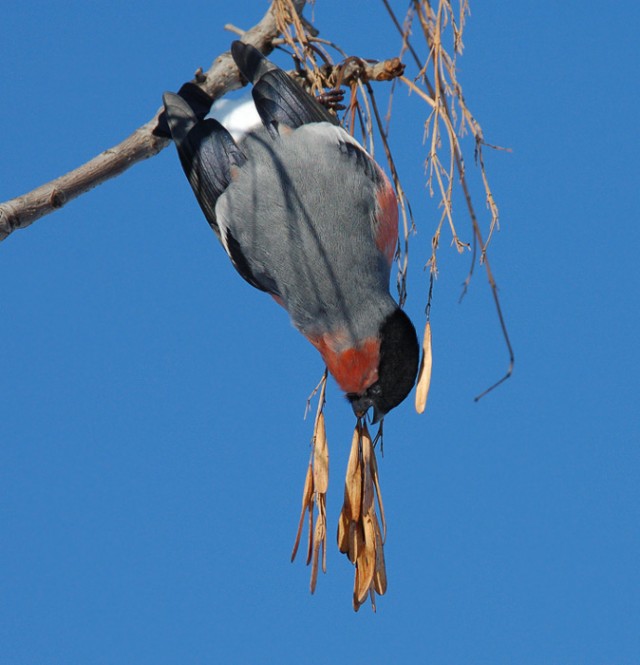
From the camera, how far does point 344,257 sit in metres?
2.01

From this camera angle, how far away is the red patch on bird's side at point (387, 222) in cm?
208

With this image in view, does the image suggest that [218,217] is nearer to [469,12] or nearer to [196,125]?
[196,125]

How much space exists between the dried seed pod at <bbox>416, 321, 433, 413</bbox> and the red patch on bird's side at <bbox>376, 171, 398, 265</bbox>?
0.81 feet

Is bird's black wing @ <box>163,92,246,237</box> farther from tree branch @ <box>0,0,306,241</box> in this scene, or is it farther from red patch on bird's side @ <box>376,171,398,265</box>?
red patch on bird's side @ <box>376,171,398,265</box>

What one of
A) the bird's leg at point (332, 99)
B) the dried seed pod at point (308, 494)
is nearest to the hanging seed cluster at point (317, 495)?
the dried seed pod at point (308, 494)

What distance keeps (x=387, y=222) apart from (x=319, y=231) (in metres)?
0.17

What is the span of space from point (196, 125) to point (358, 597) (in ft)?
3.99

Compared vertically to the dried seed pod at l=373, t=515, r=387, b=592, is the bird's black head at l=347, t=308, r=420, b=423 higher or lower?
higher

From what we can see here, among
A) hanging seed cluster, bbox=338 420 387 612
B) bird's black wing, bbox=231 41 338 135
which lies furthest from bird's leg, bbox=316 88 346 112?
hanging seed cluster, bbox=338 420 387 612

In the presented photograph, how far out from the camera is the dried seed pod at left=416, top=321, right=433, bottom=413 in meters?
1.93

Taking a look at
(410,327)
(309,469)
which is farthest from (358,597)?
(410,327)

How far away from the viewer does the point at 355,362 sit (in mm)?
2025

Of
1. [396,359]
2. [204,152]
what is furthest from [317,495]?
[204,152]

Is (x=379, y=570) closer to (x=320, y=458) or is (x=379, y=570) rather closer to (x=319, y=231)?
(x=320, y=458)
